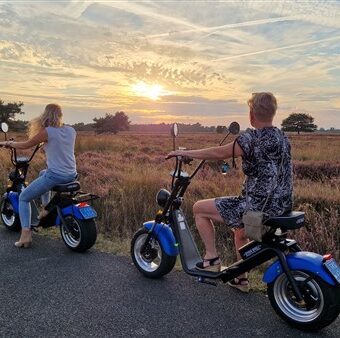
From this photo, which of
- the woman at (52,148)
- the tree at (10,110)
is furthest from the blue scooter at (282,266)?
the tree at (10,110)

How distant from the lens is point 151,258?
521cm

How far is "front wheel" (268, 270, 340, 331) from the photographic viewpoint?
3.66 meters

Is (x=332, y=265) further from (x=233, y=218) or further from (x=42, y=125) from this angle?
(x=42, y=125)

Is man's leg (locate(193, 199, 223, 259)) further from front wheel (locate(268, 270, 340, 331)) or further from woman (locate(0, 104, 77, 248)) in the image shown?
woman (locate(0, 104, 77, 248))

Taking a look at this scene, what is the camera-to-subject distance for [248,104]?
418cm

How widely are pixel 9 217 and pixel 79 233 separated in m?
1.85

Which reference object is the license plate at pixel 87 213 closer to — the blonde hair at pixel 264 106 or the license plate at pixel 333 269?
the blonde hair at pixel 264 106

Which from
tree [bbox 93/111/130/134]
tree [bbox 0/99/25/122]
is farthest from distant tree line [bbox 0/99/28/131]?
tree [bbox 93/111/130/134]

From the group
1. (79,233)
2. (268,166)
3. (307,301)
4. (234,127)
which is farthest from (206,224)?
(79,233)

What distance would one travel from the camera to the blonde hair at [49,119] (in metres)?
5.89

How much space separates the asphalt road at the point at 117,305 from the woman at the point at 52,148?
3.32 feet

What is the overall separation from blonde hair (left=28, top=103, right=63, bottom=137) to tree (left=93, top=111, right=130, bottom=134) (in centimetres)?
7798

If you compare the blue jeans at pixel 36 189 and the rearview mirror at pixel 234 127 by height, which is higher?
the rearview mirror at pixel 234 127

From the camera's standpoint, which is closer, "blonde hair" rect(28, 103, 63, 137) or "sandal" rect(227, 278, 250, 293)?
"sandal" rect(227, 278, 250, 293)
